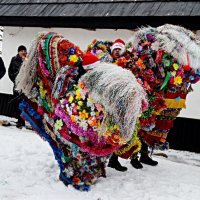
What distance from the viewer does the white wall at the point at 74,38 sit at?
7.74m

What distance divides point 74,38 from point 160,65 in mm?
4622

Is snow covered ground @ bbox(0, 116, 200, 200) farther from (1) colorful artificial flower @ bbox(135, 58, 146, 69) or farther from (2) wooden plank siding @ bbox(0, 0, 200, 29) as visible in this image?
(2) wooden plank siding @ bbox(0, 0, 200, 29)

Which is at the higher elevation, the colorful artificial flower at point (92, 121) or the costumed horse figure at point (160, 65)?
the costumed horse figure at point (160, 65)

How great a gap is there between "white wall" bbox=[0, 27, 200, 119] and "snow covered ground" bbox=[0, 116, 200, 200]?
222 centimetres

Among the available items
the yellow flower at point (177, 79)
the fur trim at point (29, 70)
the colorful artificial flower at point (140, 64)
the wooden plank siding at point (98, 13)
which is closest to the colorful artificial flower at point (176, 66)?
the yellow flower at point (177, 79)

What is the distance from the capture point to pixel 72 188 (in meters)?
4.05

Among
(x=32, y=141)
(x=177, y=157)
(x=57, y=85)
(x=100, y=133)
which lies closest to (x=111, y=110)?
(x=100, y=133)

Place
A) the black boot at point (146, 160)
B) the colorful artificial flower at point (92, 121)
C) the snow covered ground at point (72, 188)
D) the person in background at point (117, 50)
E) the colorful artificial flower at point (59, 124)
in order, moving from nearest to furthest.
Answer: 1. the colorful artificial flower at point (92, 121)
2. the colorful artificial flower at point (59, 124)
3. the snow covered ground at point (72, 188)
4. the person in background at point (117, 50)
5. the black boot at point (146, 160)

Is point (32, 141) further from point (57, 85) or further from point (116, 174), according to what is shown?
point (57, 85)

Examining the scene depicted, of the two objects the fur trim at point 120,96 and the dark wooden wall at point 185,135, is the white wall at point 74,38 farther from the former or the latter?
the fur trim at point 120,96

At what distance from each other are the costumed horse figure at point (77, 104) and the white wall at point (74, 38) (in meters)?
3.87

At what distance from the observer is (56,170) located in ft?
15.1

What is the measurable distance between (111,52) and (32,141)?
204 cm

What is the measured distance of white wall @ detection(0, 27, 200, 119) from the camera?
305 inches
